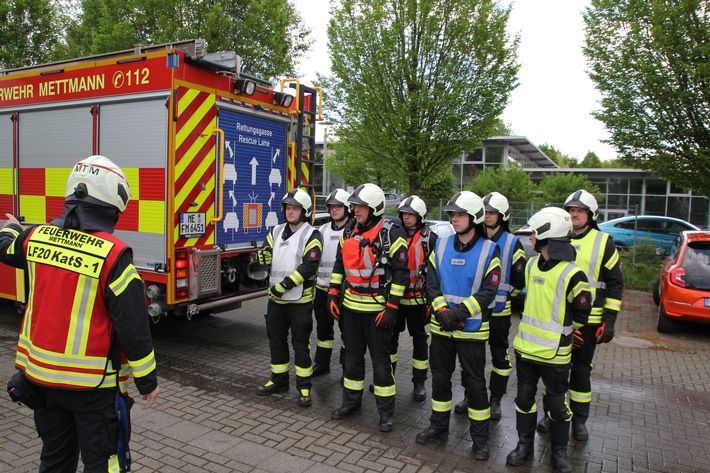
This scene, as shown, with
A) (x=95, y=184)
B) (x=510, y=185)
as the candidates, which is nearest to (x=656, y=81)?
(x=510, y=185)

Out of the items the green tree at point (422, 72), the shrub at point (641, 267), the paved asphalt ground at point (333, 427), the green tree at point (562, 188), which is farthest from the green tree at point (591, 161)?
the paved asphalt ground at point (333, 427)

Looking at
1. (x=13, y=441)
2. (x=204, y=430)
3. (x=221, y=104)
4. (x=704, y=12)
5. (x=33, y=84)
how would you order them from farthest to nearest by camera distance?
(x=704, y=12) < (x=33, y=84) < (x=221, y=104) < (x=204, y=430) < (x=13, y=441)

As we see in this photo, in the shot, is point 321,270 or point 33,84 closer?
point 321,270

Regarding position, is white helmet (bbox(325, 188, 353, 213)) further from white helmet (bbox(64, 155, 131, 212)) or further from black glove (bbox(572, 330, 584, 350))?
white helmet (bbox(64, 155, 131, 212))

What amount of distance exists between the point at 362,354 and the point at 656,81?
10.1 m

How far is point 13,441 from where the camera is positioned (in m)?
4.00

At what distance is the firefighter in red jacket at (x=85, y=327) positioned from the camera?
2.51 metres

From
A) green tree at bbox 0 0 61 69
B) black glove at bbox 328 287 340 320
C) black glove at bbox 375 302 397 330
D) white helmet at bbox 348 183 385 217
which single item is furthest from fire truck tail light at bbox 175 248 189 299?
green tree at bbox 0 0 61 69

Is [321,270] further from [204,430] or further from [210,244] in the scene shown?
[204,430]

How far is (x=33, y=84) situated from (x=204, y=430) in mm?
4980

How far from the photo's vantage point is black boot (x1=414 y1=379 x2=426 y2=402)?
16.9 ft

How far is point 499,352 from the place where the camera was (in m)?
4.76

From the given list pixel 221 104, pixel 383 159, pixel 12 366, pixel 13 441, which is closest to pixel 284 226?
pixel 221 104

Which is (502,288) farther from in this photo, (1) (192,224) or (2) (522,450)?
(1) (192,224)
